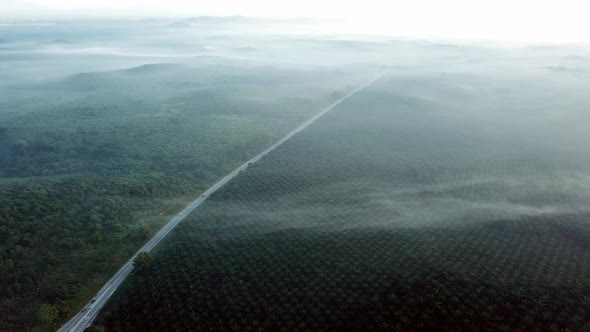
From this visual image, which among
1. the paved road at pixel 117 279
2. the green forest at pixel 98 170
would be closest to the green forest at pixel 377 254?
the paved road at pixel 117 279

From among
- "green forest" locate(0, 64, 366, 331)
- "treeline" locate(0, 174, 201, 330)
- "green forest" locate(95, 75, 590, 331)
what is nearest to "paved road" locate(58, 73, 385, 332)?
"green forest" locate(0, 64, 366, 331)

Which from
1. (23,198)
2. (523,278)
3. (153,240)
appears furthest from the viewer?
(23,198)

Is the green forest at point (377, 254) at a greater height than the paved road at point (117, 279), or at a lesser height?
greater

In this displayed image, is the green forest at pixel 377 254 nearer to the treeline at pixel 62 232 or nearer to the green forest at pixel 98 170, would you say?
the treeline at pixel 62 232

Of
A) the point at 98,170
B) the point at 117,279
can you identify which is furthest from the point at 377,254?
the point at 98,170

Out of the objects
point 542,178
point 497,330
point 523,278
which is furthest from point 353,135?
point 497,330

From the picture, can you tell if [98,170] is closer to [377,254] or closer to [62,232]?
[62,232]

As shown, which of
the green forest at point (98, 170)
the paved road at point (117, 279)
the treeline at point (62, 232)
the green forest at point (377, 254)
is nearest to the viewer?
the green forest at point (377, 254)

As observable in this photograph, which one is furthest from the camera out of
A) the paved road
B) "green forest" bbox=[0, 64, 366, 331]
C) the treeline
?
"green forest" bbox=[0, 64, 366, 331]

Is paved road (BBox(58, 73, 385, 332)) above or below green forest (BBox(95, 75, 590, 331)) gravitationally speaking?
below

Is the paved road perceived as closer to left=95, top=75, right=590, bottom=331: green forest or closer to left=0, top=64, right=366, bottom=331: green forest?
left=0, top=64, right=366, bottom=331: green forest

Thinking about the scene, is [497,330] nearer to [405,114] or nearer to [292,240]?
[292,240]
